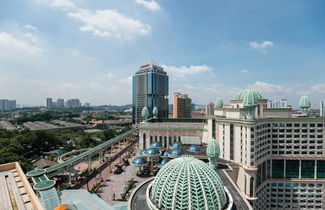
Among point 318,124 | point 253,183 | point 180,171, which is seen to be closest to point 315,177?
point 318,124

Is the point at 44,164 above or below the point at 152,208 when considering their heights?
below

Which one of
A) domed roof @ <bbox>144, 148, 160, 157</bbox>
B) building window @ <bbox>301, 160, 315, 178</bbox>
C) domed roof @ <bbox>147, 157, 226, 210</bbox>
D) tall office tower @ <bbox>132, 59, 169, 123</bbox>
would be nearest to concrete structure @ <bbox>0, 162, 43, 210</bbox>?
domed roof @ <bbox>147, 157, 226, 210</bbox>

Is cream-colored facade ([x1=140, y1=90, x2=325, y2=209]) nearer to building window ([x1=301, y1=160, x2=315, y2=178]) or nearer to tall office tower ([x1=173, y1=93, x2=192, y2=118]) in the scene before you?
building window ([x1=301, y1=160, x2=315, y2=178])

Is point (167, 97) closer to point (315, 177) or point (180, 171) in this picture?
point (315, 177)

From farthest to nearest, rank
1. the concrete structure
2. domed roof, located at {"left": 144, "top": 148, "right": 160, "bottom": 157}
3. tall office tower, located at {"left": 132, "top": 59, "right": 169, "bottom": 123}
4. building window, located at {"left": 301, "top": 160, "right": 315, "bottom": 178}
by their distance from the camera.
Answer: tall office tower, located at {"left": 132, "top": 59, "right": 169, "bottom": 123}
domed roof, located at {"left": 144, "top": 148, "right": 160, "bottom": 157}
building window, located at {"left": 301, "top": 160, "right": 315, "bottom": 178}
the concrete structure

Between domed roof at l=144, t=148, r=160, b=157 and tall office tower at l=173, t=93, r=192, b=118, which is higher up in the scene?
tall office tower at l=173, t=93, r=192, b=118
